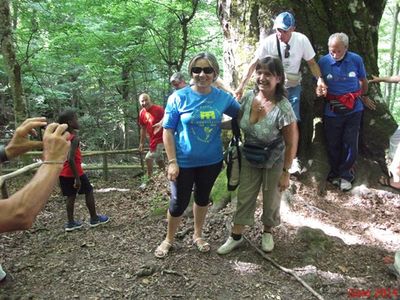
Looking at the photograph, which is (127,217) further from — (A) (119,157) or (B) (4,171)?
(A) (119,157)

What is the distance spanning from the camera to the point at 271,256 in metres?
3.88

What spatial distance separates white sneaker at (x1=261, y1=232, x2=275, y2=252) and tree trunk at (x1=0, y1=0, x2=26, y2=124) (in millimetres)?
7642

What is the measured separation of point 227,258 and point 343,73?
2821mm

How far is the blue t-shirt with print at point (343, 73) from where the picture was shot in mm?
4805

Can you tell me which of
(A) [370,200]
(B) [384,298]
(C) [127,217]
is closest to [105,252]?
(C) [127,217]

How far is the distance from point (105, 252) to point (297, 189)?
8.44ft

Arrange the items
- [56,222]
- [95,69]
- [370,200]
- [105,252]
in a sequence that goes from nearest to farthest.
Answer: [105,252], [370,200], [56,222], [95,69]

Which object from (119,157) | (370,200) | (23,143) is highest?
(23,143)

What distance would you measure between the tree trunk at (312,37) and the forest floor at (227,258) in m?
0.76

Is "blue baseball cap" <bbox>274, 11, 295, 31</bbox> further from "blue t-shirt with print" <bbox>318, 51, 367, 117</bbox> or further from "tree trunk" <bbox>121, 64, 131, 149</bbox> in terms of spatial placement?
"tree trunk" <bbox>121, 64, 131, 149</bbox>

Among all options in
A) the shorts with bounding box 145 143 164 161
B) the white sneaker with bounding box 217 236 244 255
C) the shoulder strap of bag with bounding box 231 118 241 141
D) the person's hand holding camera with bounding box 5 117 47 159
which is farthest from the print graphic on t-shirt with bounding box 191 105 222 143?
the shorts with bounding box 145 143 164 161

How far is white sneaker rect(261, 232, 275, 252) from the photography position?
3.91m

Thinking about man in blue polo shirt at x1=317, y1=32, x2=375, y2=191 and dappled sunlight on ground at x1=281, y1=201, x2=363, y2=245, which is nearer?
dappled sunlight on ground at x1=281, y1=201, x2=363, y2=245

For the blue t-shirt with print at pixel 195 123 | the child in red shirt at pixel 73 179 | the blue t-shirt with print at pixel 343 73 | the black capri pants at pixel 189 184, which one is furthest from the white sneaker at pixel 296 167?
the child in red shirt at pixel 73 179
